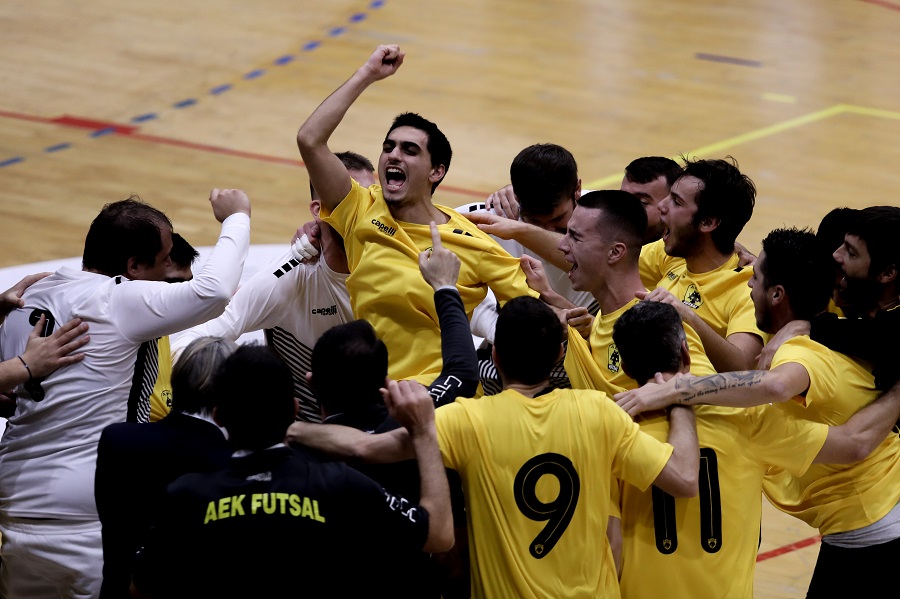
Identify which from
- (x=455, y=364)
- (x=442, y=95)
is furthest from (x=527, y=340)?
(x=442, y=95)

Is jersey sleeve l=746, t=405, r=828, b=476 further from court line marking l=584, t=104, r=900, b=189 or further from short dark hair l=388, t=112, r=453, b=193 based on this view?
court line marking l=584, t=104, r=900, b=189

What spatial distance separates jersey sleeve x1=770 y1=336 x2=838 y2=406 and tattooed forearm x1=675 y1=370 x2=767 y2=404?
25cm

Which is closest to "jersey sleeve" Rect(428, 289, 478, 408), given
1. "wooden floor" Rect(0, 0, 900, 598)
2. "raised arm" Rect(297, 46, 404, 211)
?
"raised arm" Rect(297, 46, 404, 211)

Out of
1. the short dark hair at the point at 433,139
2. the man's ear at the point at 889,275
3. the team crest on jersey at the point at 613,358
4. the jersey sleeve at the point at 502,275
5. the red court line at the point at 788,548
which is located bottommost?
the red court line at the point at 788,548

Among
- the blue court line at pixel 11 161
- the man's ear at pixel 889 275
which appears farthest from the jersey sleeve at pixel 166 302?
the blue court line at pixel 11 161

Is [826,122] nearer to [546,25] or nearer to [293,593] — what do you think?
[546,25]

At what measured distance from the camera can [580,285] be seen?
5434mm

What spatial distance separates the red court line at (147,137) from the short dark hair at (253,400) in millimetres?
8169

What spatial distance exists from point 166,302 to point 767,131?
9729mm

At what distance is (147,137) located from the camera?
41.8 ft

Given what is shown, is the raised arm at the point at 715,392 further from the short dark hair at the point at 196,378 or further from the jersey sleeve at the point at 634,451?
the short dark hair at the point at 196,378

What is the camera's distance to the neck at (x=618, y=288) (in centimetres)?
539

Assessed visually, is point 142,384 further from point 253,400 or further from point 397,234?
point 253,400

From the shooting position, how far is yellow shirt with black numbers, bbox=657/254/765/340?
587 centimetres
